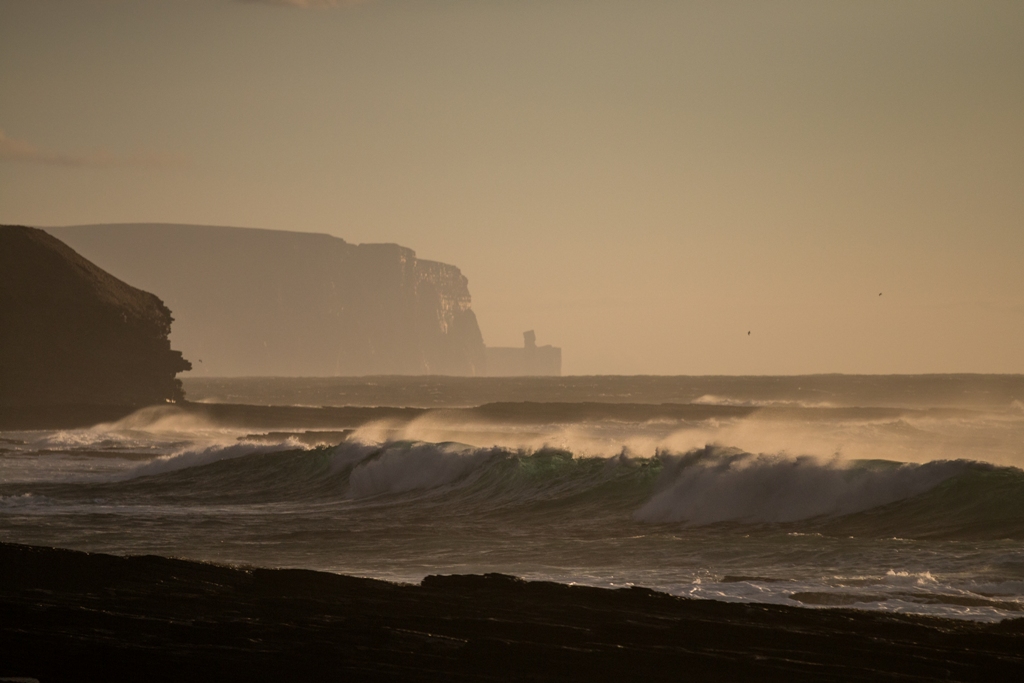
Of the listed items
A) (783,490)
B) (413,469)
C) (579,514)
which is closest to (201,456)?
(413,469)

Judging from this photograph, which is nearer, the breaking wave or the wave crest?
the breaking wave

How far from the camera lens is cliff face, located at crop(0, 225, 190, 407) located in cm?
5731

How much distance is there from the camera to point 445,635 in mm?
10945

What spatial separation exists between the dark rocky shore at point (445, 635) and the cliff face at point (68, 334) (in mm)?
48128

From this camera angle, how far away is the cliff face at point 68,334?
188ft

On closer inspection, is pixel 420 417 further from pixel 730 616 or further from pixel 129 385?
pixel 730 616

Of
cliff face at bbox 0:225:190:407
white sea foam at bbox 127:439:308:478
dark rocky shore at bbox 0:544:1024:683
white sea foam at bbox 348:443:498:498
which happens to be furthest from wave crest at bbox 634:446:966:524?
cliff face at bbox 0:225:190:407

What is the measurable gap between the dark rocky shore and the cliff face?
4813 cm

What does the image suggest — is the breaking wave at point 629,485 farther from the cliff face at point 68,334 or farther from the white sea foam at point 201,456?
the cliff face at point 68,334

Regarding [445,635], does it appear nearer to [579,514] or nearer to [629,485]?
[579,514]

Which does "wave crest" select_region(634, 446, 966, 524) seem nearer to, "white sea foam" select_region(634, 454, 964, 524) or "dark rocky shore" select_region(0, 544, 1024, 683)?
"white sea foam" select_region(634, 454, 964, 524)

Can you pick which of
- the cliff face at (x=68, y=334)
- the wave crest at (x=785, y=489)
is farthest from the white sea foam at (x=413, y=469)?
the cliff face at (x=68, y=334)

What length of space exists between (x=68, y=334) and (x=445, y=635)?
2100 inches

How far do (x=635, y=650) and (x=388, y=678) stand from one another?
7.61 ft
